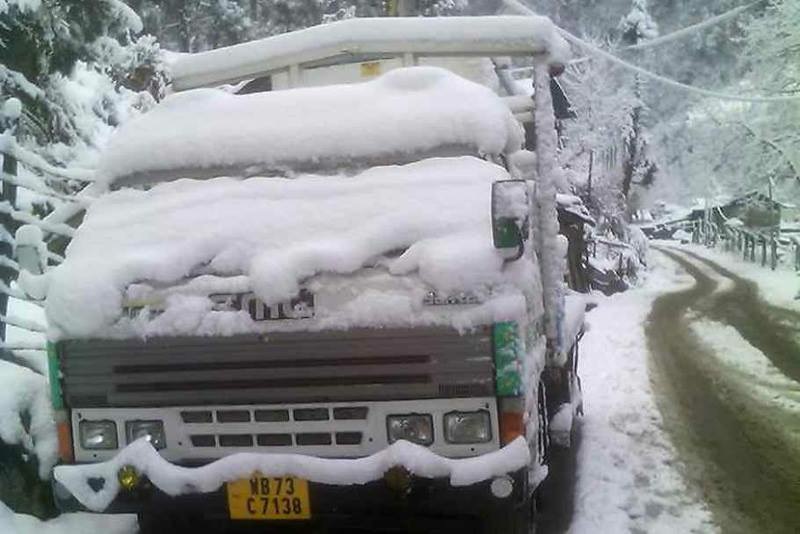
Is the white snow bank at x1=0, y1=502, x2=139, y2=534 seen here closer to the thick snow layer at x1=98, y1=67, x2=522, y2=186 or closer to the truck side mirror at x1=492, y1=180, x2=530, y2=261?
the thick snow layer at x1=98, y1=67, x2=522, y2=186

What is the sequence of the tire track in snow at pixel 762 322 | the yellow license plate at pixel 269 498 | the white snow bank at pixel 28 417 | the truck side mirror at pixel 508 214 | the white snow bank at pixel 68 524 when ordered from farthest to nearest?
the tire track in snow at pixel 762 322 → the white snow bank at pixel 28 417 → the white snow bank at pixel 68 524 → the yellow license plate at pixel 269 498 → the truck side mirror at pixel 508 214

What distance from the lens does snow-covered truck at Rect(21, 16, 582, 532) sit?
3.66 m

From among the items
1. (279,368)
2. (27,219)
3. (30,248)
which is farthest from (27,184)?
(279,368)

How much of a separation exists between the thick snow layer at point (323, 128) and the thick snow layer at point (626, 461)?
2.38m

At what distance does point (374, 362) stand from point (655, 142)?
139ft

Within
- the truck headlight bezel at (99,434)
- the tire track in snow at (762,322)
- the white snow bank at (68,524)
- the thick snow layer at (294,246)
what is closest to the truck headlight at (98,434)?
the truck headlight bezel at (99,434)

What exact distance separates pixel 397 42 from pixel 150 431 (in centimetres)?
284

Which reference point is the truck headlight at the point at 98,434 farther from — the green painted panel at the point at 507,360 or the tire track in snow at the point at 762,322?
the tire track in snow at the point at 762,322

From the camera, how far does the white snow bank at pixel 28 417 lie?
4.90 metres

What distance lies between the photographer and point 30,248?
539 centimetres

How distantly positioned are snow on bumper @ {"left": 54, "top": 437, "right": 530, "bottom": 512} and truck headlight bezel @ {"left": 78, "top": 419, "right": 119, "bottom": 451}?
11 cm

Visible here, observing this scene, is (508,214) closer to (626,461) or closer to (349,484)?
(349,484)

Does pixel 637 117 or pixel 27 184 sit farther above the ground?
pixel 27 184

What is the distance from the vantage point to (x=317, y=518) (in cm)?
384
